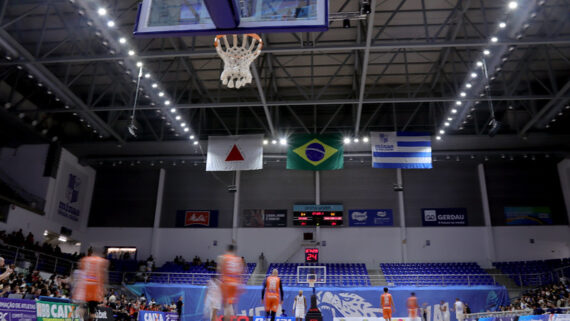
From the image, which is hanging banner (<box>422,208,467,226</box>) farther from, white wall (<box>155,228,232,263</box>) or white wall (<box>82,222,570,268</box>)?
white wall (<box>155,228,232,263</box>)

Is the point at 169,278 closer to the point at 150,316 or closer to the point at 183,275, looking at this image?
the point at 183,275

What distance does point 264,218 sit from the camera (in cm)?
3238

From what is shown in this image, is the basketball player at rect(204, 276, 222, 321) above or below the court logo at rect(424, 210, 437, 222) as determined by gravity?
below

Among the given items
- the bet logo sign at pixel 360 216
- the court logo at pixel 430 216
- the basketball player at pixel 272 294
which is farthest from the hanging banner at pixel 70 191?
the court logo at pixel 430 216

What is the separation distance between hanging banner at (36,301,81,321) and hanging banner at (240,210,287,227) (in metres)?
20.5

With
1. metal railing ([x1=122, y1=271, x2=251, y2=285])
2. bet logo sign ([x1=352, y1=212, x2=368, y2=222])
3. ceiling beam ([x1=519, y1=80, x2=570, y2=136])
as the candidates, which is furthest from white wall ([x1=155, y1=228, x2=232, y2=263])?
ceiling beam ([x1=519, y1=80, x2=570, y2=136])

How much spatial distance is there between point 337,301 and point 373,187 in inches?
450

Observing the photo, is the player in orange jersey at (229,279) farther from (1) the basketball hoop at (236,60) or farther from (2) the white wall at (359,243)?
(2) the white wall at (359,243)

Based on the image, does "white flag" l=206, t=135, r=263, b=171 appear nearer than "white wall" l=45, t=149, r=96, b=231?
Yes

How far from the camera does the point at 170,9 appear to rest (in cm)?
958

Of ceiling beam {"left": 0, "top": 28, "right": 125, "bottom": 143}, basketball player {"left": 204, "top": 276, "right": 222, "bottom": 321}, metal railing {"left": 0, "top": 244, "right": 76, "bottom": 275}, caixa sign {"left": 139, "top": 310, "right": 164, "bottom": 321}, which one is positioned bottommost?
caixa sign {"left": 139, "top": 310, "right": 164, "bottom": 321}

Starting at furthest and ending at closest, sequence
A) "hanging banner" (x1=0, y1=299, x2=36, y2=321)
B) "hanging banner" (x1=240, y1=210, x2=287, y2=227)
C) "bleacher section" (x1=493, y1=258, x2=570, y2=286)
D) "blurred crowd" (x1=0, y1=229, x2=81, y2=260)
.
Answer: "hanging banner" (x1=240, y1=210, x2=287, y2=227) < "bleacher section" (x1=493, y1=258, x2=570, y2=286) < "blurred crowd" (x1=0, y1=229, x2=81, y2=260) < "hanging banner" (x1=0, y1=299, x2=36, y2=321)

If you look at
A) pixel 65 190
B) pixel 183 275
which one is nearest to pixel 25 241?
pixel 65 190

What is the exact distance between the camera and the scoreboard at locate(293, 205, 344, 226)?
31484mm
